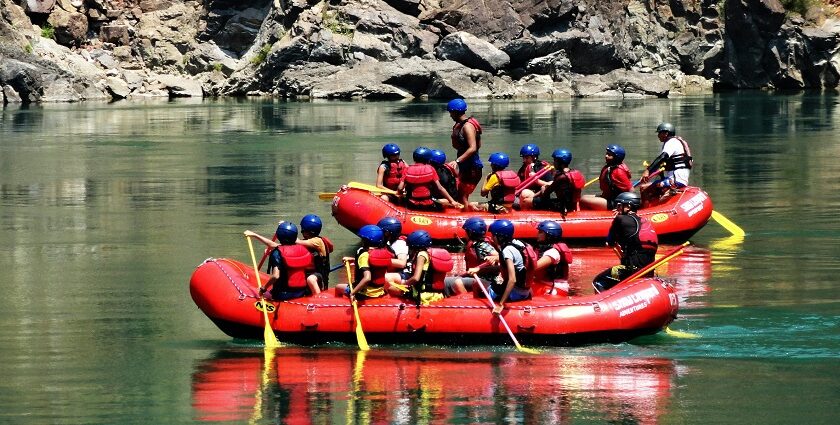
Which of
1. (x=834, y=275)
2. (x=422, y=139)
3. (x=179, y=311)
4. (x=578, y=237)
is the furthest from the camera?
(x=422, y=139)

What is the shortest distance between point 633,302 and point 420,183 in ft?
24.0

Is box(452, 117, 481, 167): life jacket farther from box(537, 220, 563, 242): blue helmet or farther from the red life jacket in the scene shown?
box(537, 220, 563, 242): blue helmet

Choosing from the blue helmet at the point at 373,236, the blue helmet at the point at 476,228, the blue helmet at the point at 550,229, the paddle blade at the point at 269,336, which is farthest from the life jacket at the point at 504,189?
the paddle blade at the point at 269,336

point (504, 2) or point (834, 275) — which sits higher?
point (504, 2)

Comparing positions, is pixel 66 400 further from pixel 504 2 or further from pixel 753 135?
pixel 504 2

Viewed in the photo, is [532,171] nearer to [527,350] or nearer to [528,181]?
[528,181]

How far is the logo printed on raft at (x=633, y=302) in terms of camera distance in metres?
14.8

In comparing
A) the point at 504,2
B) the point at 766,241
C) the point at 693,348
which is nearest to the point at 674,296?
the point at 693,348

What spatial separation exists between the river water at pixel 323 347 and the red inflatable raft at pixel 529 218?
20.2 inches

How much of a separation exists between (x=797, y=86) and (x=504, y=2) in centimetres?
1765

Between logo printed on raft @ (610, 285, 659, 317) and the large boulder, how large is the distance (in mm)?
62819

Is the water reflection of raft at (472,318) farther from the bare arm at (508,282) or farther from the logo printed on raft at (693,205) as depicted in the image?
the logo printed on raft at (693,205)

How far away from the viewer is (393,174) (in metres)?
22.3

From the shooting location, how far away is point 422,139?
44.6 meters
